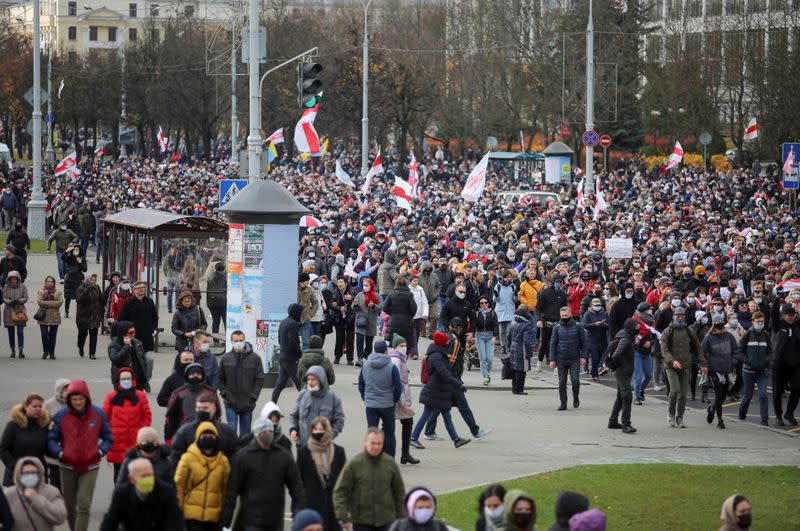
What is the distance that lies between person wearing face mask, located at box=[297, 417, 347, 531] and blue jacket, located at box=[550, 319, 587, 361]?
8.38 meters

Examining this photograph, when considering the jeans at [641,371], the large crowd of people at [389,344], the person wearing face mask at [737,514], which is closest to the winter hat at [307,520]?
the large crowd of people at [389,344]

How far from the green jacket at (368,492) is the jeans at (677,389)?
8.41 metres

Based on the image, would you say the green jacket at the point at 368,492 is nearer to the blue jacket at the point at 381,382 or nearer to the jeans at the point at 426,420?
the blue jacket at the point at 381,382

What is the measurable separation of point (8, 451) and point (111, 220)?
48.3 ft

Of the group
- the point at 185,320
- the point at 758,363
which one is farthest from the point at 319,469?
the point at 758,363

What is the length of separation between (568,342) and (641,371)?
1322 mm

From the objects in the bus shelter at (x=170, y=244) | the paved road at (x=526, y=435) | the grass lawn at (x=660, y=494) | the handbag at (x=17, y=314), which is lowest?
the grass lawn at (x=660, y=494)

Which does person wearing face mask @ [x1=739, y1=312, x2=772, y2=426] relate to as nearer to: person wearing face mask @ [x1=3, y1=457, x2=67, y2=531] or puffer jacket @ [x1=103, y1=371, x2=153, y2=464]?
puffer jacket @ [x1=103, y1=371, x2=153, y2=464]

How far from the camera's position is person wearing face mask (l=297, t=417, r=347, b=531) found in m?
11.4

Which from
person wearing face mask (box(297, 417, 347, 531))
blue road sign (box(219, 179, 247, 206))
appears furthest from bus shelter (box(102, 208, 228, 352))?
person wearing face mask (box(297, 417, 347, 531))

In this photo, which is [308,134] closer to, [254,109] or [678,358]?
[254,109]

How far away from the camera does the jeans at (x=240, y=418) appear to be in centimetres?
1547

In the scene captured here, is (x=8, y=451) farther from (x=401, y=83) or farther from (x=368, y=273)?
(x=401, y=83)

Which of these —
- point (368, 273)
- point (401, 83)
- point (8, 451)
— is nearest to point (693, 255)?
point (368, 273)
